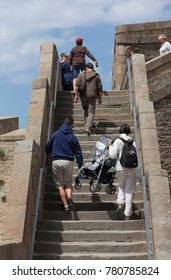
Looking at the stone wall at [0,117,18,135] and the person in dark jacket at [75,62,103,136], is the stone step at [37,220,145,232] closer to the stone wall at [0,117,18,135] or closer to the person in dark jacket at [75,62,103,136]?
the person in dark jacket at [75,62,103,136]

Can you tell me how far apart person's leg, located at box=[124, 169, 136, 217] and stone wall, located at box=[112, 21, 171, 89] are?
1009 centimetres

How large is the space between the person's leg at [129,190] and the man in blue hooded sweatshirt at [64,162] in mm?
849

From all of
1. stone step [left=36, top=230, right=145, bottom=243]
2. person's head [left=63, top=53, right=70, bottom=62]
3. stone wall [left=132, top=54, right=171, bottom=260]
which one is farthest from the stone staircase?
person's head [left=63, top=53, right=70, bottom=62]

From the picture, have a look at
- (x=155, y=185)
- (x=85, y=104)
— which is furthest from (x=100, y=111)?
(x=155, y=185)

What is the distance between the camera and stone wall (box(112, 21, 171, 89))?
57.4ft

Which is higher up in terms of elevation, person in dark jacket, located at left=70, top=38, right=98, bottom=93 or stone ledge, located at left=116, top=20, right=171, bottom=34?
stone ledge, located at left=116, top=20, right=171, bottom=34

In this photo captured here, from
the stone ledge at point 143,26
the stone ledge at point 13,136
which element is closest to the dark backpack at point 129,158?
the stone ledge at point 13,136

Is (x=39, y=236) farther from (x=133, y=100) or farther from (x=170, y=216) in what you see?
(x=133, y=100)

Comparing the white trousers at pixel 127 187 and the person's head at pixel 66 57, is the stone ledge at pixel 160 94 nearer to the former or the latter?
the person's head at pixel 66 57

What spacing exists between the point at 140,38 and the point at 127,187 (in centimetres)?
1102

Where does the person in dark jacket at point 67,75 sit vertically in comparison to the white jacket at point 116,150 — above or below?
above

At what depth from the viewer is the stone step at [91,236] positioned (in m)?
7.27

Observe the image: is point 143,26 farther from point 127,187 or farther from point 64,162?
point 127,187

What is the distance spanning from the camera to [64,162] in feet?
25.6
